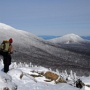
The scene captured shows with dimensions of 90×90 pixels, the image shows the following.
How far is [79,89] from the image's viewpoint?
2541 centimetres

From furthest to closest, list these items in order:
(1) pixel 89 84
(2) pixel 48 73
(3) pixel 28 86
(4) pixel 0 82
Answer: (2) pixel 48 73
(1) pixel 89 84
(3) pixel 28 86
(4) pixel 0 82

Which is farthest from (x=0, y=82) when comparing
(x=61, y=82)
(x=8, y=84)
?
(x=61, y=82)

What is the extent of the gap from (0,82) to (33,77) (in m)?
8.31

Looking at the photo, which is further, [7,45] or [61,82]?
[61,82]

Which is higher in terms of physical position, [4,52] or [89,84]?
[4,52]

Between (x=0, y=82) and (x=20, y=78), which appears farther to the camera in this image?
(x=20, y=78)

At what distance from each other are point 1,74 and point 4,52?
17.4 feet

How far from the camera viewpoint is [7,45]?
85.0ft

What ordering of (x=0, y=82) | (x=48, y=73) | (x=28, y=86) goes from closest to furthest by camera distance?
(x=0, y=82) < (x=28, y=86) < (x=48, y=73)

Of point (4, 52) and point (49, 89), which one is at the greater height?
point (4, 52)

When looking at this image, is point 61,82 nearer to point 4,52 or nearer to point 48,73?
point 48,73

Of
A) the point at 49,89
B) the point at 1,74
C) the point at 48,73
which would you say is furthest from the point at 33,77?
the point at 1,74

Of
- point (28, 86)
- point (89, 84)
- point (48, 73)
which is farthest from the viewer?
point (48, 73)

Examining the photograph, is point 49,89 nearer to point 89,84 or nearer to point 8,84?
point 89,84
